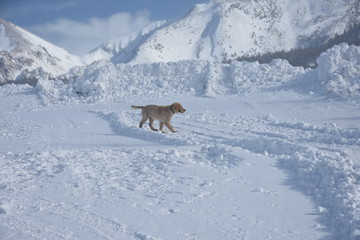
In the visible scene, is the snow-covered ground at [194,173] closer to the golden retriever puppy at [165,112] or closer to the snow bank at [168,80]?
the golden retriever puppy at [165,112]

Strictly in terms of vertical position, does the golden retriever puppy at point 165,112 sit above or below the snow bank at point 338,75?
below

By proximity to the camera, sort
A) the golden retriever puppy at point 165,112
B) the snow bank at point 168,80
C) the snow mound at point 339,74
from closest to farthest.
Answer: the golden retriever puppy at point 165,112
the snow mound at point 339,74
the snow bank at point 168,80

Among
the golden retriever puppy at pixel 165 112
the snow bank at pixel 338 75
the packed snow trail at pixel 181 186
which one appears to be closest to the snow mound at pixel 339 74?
the snow bank at pixel 338 75

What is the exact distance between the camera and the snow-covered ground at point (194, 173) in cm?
413

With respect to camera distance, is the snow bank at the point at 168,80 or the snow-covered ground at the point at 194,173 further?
the snow bank at the point at 168,80

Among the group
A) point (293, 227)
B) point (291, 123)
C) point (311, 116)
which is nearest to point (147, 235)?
point (293, 227)

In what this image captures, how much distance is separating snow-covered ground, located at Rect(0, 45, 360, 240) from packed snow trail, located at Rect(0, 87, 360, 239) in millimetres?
18

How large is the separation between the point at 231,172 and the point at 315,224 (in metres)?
2.10

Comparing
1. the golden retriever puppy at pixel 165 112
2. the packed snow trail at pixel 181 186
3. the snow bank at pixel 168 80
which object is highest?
the snow bank at pixel 168 80

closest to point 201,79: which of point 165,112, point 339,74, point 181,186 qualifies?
point 339,74

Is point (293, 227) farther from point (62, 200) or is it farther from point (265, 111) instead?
point (265, 111)

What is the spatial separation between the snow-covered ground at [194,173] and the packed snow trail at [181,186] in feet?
0.06

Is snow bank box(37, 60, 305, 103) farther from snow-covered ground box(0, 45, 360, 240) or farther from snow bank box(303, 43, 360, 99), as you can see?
snow-covered ground box(0, 45, 360, 240)

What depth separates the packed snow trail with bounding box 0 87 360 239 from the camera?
4.07m
